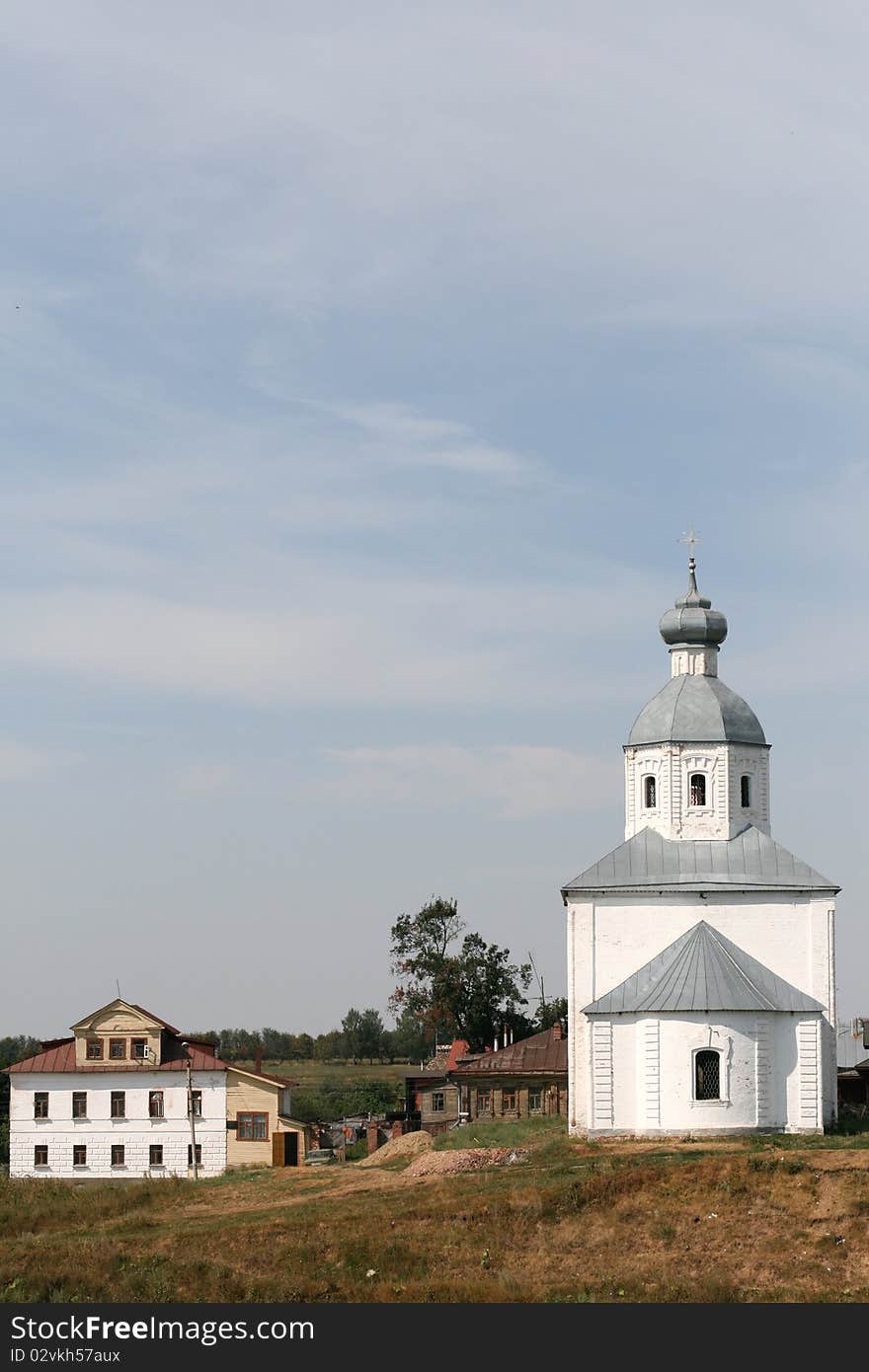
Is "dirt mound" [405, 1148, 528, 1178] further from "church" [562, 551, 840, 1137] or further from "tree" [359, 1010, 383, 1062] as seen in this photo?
"tree" [359, 1010, 383, 1062]

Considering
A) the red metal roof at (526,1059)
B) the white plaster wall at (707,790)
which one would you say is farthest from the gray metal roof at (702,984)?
the red metal roof at (526,1059)

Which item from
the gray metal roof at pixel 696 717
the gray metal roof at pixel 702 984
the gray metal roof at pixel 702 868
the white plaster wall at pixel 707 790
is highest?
the gray metal roof at pixel 696 717

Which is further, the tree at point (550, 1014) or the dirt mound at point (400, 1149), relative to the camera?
the tree at point (550, 1014)

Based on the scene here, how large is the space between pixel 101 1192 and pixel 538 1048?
16.3 m

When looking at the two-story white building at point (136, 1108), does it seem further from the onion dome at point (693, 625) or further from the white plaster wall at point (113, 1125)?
the onion dome at point (693, 625)

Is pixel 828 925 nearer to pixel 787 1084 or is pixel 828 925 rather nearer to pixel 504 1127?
pixel 787 1084

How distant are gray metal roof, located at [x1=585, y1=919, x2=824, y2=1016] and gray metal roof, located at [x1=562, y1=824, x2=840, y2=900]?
52.3 inches

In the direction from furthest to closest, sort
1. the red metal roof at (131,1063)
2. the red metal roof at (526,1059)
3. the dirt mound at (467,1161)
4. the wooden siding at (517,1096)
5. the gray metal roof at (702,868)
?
the red metal roof at (526,1059)
the wooden siding at (517,1096)
the red metal roof at (131,1063)
the gray metal roof at (702,868)
the dirt mound at (467,1161)

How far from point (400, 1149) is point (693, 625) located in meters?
16.1

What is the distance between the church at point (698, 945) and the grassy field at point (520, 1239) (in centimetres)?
227

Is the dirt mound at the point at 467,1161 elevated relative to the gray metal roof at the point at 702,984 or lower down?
lower down

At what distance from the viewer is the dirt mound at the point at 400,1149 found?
4566 cm

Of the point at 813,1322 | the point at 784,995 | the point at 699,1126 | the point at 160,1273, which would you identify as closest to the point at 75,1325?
the point at 160,1273

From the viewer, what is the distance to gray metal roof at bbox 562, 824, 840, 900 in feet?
147
